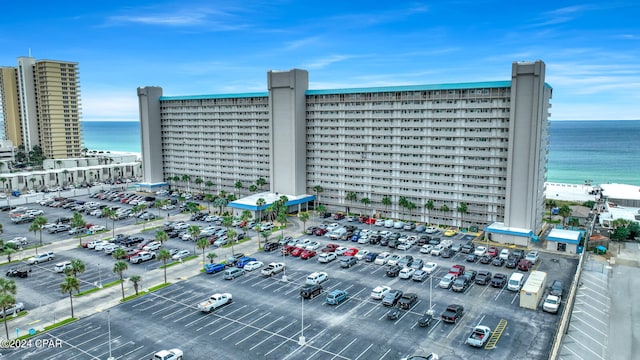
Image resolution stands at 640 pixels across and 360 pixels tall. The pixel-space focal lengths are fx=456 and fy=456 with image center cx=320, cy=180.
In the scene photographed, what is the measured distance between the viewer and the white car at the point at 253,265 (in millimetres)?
65188

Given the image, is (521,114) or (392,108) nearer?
(521,114)

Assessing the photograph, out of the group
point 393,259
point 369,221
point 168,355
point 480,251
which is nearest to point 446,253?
point 480,251

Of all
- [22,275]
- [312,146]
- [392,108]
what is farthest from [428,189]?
[22,275]

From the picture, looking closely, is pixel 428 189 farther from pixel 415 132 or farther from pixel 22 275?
pixel 22 275

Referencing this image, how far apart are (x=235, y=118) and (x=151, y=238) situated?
47.6 m

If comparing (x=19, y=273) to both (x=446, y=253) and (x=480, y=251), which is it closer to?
(x=446, y=253)

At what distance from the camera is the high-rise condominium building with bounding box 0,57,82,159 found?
178750mm

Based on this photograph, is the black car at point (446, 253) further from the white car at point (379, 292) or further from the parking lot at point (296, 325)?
the white car at point (379, 292)

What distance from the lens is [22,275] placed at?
2498 inches

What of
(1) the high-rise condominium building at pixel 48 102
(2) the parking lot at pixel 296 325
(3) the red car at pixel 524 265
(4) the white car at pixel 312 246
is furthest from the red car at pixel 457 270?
(1) the high-rise condominium building at pixel 48 102

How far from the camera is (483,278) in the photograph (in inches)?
2370

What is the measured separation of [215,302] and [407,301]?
2186 centimetres

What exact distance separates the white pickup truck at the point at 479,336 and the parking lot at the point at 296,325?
0.66 m

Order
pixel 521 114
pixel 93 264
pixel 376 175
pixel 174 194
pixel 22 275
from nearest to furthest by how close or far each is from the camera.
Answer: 1. pixel 22 275
2. pixel 93 264
3. pixel 521 114
4. pixel 376 175
5. pixel 174 194
